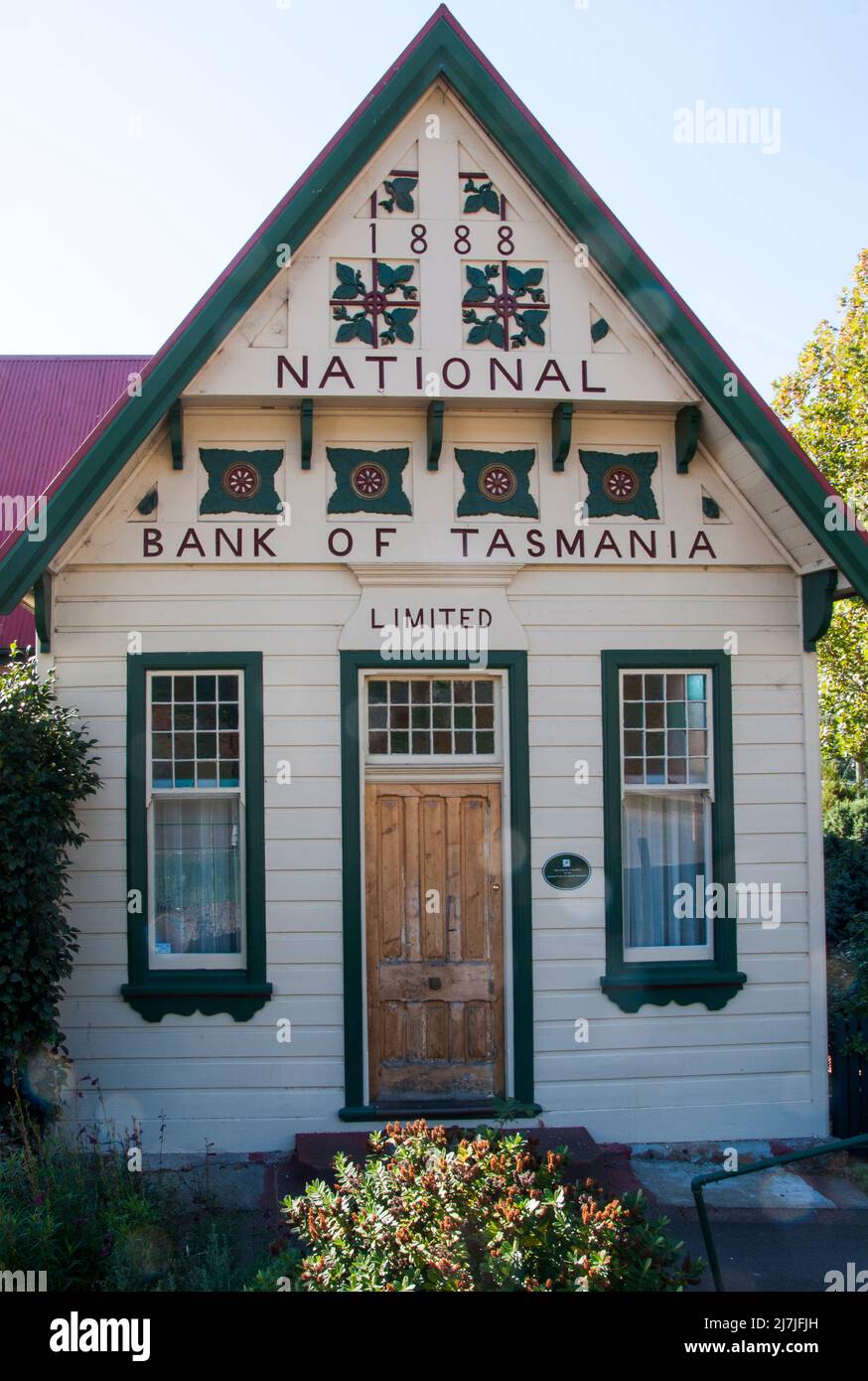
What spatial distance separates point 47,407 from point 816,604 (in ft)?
31.0

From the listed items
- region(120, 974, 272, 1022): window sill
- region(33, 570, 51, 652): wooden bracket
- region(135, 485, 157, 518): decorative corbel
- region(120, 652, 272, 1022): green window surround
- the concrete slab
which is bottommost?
the concrete slab

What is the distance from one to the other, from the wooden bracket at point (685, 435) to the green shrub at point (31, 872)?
4836 millimetres

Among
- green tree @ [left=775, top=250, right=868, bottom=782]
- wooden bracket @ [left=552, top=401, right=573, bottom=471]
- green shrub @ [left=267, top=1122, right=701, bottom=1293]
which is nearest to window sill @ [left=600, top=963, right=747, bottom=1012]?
green shrub @ [left=267, top=1122, right=701, bottom=1293]

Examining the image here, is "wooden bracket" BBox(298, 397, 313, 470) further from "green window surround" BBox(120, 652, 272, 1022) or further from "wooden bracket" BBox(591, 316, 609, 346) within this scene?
"wooden bracket" BBox(591, 316, 609, 346)

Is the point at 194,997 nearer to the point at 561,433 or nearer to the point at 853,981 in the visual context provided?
the point at 561,433

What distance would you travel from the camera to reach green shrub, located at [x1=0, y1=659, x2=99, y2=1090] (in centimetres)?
687

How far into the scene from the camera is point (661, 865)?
26.9 feet

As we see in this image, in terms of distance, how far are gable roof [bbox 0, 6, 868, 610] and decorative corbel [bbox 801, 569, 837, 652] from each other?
39 centimetres

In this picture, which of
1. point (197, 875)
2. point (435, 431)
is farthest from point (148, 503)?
point (197, 875)

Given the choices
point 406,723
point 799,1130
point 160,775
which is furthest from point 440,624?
point 799,1130

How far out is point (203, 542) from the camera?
26.0 ft

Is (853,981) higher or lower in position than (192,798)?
lower

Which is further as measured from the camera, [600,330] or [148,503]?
[148,503]

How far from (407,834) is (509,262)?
411cm
